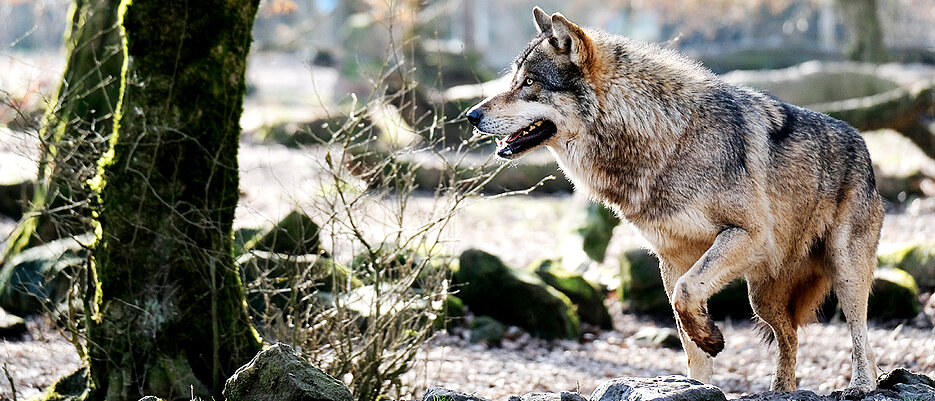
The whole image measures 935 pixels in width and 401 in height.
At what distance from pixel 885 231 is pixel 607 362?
620 centimetres

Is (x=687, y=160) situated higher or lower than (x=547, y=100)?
lower

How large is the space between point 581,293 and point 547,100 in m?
4.38

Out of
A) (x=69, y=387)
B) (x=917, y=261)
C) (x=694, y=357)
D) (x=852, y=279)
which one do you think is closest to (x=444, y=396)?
(x=694, y=357)

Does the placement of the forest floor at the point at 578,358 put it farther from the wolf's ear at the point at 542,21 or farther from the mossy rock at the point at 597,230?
the wolf's ear at the point at 542,21

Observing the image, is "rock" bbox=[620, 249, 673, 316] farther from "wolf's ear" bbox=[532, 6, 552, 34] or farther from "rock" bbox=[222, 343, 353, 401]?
"rock" bbox=[222, 343, 353, 401]

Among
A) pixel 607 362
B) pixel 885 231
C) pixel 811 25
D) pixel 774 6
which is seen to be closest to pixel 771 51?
pixel 774 6

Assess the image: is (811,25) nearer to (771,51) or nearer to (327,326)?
(771,51)

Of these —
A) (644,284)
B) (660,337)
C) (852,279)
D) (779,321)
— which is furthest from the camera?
(644,284)

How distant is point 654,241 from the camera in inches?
205

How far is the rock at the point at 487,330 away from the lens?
8039 millimetres

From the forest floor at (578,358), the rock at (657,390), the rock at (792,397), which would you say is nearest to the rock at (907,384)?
the rock at (792,397)

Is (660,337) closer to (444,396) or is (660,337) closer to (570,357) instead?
(570,357)

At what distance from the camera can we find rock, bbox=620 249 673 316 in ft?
30.2

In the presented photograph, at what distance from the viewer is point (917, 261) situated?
916 centimetres
